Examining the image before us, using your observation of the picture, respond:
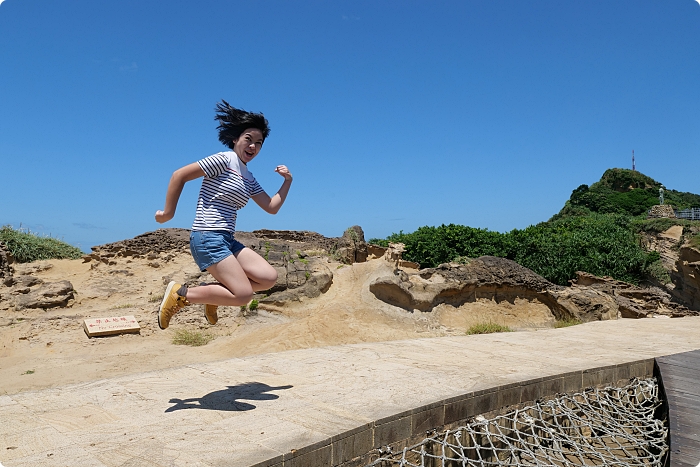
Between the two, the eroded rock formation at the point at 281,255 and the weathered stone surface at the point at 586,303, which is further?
the weathered stone surface at the point at 586,303

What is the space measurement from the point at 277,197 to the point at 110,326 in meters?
6.96

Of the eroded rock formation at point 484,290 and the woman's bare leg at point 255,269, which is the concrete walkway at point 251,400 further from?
the eroded rock formation at point 484,290

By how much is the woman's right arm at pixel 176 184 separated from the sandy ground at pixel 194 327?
487 centimetres

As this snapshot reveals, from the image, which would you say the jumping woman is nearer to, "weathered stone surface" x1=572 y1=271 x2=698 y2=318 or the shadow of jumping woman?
the shadow of jumping woman

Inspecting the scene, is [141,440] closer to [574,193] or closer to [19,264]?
[19,264]

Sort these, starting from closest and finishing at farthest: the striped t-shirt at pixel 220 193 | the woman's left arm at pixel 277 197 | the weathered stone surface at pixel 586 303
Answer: the striped t-shirt at pixel 220 193 → the woman's left arm at pixel 277 197 → the weathered stone surface at pixel 586 303

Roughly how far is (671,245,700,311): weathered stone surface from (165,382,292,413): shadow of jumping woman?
45.0 feet

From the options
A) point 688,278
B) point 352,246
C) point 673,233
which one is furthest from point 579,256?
point 673,233

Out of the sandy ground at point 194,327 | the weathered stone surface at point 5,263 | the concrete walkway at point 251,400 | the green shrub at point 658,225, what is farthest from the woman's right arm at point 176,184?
the green shrub at point 658,225

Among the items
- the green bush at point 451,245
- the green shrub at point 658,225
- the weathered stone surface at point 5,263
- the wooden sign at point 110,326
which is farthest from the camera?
the green shrub at point 658,225

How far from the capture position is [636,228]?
85.2 ft

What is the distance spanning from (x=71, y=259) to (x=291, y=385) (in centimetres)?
1320

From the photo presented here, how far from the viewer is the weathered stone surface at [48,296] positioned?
1038 centimetres

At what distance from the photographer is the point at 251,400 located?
372 centimetres
